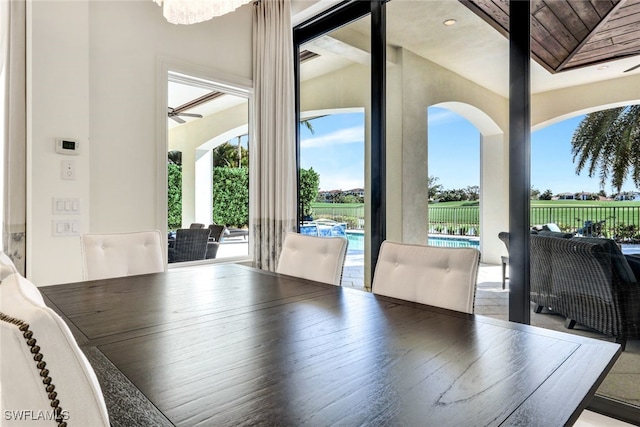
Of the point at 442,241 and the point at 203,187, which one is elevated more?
the point at 203,187

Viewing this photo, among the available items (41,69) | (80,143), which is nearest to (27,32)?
(41,69)

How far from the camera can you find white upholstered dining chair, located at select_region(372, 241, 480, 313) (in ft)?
4.93

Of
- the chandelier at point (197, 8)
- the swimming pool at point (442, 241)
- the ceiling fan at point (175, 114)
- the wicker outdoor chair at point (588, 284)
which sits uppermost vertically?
the chandelier at point (197, 8)

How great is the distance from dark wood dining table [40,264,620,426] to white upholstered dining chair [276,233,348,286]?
443 mm

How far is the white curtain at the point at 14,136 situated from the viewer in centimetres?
254

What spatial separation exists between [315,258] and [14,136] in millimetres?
2194

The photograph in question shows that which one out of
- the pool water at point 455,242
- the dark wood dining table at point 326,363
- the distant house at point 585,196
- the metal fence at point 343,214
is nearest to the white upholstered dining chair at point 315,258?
the dark wood dining table at point 326,363

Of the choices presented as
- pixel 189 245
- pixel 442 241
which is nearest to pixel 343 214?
pixel 442 241

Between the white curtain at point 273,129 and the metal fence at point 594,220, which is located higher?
the white curtain at point 273,129

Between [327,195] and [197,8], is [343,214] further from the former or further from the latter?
[197,8]

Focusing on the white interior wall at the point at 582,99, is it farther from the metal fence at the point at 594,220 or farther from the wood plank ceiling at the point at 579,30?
the metal fence at the point at 594,220

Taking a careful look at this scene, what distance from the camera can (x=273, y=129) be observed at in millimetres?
3732

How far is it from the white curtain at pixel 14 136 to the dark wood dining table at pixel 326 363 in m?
1.37

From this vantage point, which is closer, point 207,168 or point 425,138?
point 425,138
